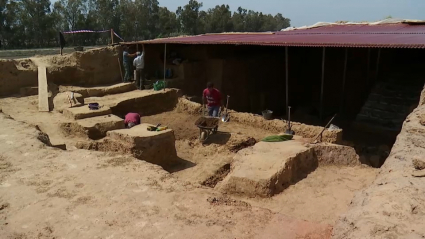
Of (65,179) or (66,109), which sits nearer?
(65,179)

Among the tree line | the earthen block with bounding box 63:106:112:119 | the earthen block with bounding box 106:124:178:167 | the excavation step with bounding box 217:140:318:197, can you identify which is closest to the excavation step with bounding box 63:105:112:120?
the earthen block with bounding box 63:106:112:119

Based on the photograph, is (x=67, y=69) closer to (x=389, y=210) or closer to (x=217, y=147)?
(x=217, y=147)

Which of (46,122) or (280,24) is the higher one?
(280,24)

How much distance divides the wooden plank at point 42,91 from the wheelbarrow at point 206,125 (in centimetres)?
484

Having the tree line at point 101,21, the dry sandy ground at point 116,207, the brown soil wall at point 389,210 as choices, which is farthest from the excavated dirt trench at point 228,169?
the tree line at point 101,21

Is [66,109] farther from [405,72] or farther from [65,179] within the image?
[405,72]

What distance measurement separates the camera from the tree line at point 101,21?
31213 millimetres

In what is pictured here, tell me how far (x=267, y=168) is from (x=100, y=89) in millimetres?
8915

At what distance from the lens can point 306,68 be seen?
16.6m

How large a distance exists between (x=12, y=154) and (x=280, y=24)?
7618 centimetres

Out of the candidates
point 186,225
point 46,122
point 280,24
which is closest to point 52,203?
point 186,225

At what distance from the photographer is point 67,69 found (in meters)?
14.5

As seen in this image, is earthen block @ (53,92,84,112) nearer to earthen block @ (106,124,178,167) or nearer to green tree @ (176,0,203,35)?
earthen block @ (106,124,178,167)

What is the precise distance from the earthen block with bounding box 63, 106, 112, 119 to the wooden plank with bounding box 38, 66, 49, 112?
1.21 meters
